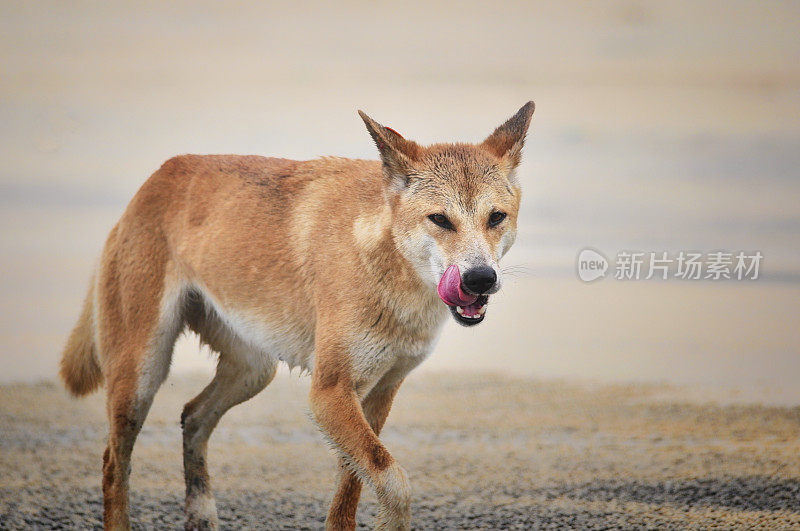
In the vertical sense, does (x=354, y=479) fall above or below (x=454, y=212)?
below

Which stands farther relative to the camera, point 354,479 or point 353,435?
point 354,479

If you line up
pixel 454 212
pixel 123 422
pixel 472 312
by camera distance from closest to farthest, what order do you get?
pixel 472 312 → pixel 454 212 → pixel 123 422

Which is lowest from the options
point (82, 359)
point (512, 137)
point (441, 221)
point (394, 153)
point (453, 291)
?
point (82, 359)

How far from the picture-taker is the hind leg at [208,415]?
6609 millimetres

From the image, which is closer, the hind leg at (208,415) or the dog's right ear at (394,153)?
the dog's right ear at (394,153)

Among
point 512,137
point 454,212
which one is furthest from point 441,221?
point 512,137

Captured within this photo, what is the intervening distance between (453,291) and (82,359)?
3651mm

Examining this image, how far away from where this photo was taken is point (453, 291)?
14.8 ft

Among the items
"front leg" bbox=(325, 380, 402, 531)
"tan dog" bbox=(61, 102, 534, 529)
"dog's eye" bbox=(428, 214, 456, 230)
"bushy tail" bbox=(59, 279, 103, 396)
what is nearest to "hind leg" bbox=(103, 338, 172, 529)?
"tan dog" bbox=(61, 102, 534, 529)

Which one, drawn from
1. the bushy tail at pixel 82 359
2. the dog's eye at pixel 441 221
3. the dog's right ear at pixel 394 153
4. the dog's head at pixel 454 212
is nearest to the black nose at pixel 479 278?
the dog's head at pixel 454 212

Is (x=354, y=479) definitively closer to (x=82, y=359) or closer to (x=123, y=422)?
(x=123, y=422)

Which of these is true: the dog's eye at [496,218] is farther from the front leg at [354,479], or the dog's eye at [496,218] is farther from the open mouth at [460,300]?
the front leg at [354,479]

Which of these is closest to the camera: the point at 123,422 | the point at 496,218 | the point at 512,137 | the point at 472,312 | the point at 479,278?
the point at 479,278

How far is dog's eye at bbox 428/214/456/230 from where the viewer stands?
4.73 m
